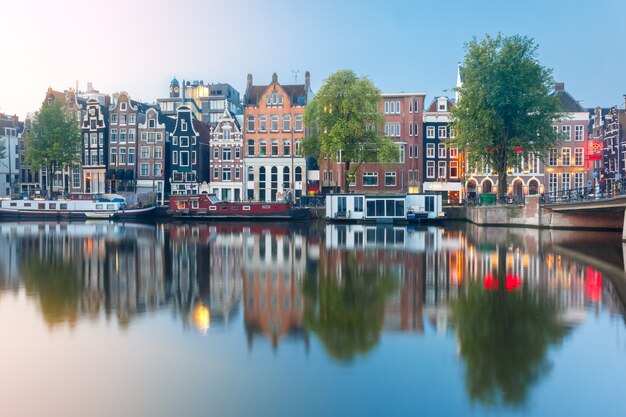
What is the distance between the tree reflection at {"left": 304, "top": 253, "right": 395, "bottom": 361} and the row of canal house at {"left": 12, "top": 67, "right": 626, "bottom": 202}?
175ft

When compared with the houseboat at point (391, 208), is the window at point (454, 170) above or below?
above

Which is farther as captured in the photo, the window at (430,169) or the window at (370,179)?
the window at (430,169)

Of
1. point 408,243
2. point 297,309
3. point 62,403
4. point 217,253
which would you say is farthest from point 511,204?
point 62,403

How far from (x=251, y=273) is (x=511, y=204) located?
127 ft

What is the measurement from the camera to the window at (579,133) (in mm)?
76312

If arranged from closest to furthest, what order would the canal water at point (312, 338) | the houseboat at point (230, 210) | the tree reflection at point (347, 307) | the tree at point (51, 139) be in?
1. the canal water at point (312, 338)
2. the tree reflection at point (347, 307)
3. the houseboat at point (230, 210)
4. the tree at point (51, 139)

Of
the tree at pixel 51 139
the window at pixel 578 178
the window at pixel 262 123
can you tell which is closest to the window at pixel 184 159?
the window at pixel 262 123

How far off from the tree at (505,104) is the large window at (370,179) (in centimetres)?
2398

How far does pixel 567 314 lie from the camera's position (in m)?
16.2

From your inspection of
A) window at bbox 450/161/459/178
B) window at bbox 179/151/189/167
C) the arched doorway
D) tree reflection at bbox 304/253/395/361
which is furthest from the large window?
tree reflection at bbox 304/253/395/361

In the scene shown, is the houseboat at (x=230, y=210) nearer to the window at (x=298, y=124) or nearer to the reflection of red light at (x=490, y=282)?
the window at (x=298, y=124)

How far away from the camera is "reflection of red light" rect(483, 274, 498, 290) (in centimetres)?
2020

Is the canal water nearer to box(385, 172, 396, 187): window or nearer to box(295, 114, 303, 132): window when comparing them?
box(385, 172, 396, 187): window

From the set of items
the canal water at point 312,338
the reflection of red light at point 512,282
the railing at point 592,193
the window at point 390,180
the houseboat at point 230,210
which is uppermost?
the window at point 390,180
